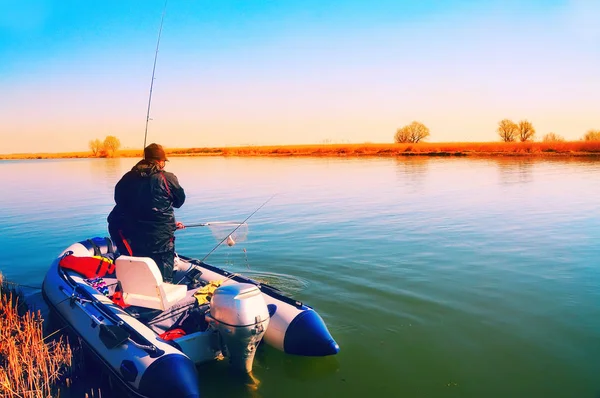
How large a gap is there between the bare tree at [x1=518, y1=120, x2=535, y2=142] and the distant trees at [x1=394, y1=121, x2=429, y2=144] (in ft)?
37.5

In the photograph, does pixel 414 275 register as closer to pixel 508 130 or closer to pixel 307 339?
pixel 307 339

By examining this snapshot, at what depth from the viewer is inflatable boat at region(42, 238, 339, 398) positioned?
13.9ft

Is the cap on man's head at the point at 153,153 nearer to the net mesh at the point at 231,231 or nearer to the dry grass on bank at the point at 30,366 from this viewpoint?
the net mesh at the point at 231,231

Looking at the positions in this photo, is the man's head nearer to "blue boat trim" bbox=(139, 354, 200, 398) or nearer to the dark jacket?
the dark jacket

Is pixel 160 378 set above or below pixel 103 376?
above

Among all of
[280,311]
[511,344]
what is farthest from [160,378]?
[511,344]

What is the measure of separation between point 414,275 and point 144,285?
4587 mm

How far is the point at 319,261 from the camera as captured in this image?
889 cm

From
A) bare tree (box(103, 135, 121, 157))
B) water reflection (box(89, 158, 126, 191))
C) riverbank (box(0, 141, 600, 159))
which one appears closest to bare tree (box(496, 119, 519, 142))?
riverbank (box(0, 141, 600, 159))

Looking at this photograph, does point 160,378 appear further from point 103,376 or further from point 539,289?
point 539,289

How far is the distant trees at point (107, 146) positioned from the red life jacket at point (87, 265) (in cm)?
7817

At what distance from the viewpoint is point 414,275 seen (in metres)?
7.96

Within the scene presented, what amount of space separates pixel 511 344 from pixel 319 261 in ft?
13.1

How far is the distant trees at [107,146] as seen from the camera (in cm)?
8044
